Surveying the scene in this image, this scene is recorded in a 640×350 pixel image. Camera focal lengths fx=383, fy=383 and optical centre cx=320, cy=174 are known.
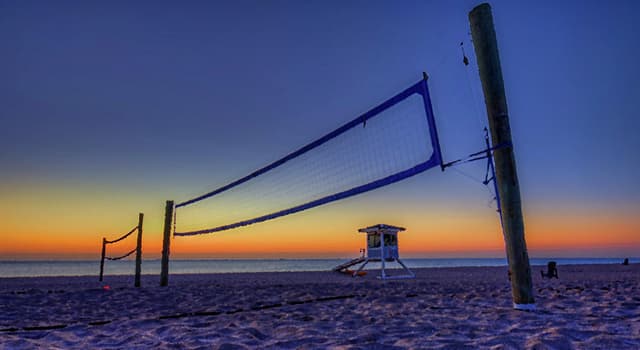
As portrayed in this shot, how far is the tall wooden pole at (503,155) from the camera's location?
175 inches

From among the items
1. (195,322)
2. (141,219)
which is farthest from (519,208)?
(141,219)

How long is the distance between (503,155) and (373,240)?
13284 mm

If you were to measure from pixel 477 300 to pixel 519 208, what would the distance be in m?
1.86

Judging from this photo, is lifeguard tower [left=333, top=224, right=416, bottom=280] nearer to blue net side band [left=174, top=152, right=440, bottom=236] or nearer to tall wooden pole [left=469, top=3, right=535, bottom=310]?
blue net side band [left=174, top=152, right=440, bottom=236]

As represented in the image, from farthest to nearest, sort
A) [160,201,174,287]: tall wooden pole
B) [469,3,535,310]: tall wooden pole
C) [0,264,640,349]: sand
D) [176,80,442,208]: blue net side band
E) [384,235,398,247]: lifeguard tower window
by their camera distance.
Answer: [384,235,398,247]: lifeguard tower window, [160,201,174,287]: tall wooden pole, [176,80,442,208]: blue net side band, [469,3,535,310]: tall wooden pole, [0,264,640,349]: sand

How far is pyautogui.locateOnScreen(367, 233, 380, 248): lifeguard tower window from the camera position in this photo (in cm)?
1731

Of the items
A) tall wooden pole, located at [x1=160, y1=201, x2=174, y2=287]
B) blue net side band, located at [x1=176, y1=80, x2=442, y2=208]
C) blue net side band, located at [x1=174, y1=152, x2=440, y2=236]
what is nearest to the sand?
blue net side band, located at [x1=174, y1=152, x2=440, y2=236]

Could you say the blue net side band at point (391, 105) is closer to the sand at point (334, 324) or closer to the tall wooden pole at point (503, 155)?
the tall wooden pole at point (503, 155)

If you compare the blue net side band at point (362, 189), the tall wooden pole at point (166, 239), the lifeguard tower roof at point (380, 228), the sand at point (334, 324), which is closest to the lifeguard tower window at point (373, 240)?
the lifeguard tower roof at point (380, 228)

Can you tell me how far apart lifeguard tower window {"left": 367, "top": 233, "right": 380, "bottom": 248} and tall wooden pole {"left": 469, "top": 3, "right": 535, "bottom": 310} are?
12.8 m

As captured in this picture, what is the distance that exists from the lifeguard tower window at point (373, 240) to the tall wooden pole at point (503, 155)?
42.1 ft

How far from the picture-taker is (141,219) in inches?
409

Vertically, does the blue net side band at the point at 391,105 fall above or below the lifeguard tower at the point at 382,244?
above

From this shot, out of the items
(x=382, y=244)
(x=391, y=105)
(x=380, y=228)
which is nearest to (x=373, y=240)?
(x=382, y=244)
